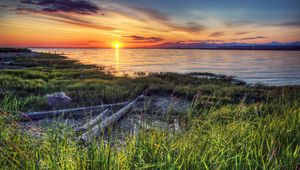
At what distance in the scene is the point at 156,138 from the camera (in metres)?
3.90

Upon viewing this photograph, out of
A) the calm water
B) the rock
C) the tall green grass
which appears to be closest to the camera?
the tall green grass

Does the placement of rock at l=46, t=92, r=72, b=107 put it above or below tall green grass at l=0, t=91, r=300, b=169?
below

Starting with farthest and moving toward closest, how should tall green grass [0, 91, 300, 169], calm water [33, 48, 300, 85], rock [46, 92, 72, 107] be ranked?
1. calm water [33, 48, 300, 85]
2. rock [46, 92, 72, 107]
3. tall green grass [0, 91, 300, 169]

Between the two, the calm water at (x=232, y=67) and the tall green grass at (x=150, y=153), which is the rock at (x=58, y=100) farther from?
the calm water at (x=232, y=67)

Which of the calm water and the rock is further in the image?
the calm water

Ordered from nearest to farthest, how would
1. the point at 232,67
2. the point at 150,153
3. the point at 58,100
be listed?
the point at 150,153, the point at 58,100, the point at 232,67

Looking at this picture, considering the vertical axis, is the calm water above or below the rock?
above

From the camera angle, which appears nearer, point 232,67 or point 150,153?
point 150,153

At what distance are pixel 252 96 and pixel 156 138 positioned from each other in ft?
48.5

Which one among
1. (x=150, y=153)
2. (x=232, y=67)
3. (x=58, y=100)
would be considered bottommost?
(x=58, y=100)

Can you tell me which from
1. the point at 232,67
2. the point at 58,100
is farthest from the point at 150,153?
the point at 232,67

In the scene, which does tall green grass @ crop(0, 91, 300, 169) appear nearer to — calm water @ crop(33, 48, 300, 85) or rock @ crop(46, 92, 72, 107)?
rock @ crop(46, 92, 72, 107)

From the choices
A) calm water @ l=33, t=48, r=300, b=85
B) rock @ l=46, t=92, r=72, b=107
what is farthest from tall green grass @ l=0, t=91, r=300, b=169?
calm water @ l=33, t=48, r=300, b=85

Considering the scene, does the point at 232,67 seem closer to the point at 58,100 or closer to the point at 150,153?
the point at 58,100
